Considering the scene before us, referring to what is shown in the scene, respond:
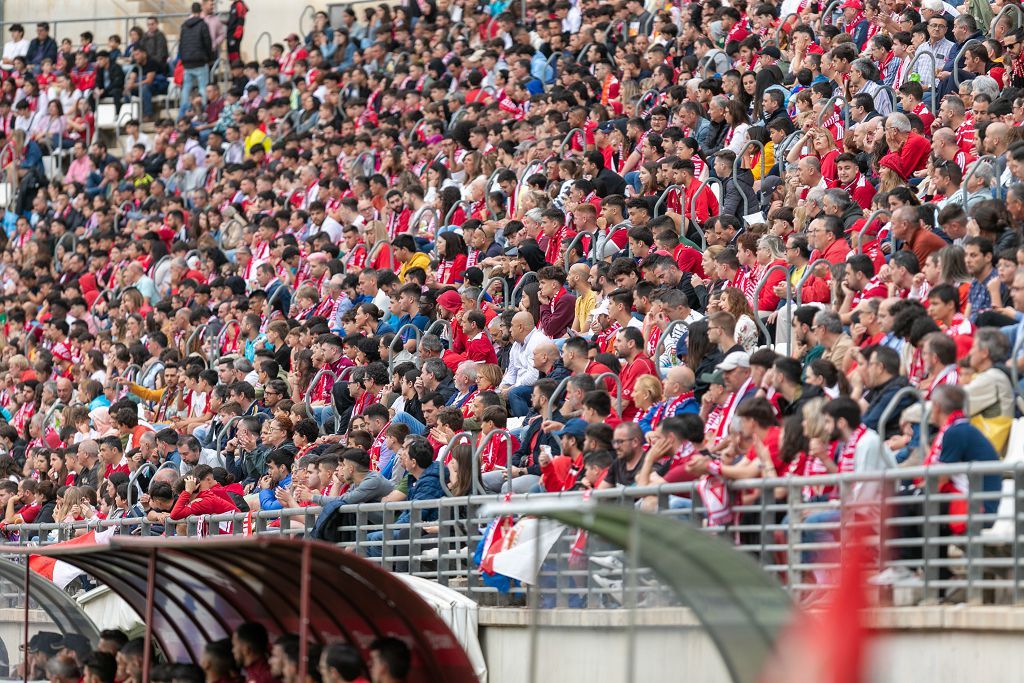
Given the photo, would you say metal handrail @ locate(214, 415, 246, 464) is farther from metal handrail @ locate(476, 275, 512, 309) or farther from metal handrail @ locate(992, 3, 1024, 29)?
metal handrail @ locate(992, 3, 1024, 29)

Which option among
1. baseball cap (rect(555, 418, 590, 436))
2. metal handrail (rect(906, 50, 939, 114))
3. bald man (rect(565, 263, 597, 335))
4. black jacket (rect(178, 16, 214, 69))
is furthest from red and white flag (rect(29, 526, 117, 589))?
black jacket (rect(178, 16, 214, 69))

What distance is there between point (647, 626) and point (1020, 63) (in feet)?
34.2

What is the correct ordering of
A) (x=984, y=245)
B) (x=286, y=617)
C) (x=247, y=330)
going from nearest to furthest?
1. (x=286, y=617)
2. (x=984, y=245)
3. (x=247, y=330)

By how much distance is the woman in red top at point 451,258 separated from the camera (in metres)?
19.6

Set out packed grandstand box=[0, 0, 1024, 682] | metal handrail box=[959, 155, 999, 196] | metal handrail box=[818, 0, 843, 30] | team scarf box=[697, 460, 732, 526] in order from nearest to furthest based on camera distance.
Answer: team scarf box=[697, 460, 732, 526], packed grandstand box=[0, 0, 1024, 682], metal handrail box=[959, 155, 999, 196], metal handrail box=[818, 0, 843, 30]

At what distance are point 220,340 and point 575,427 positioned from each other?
32.1 ft

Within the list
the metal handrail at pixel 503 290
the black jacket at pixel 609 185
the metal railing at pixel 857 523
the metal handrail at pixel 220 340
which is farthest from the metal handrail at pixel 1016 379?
the metal handrail at pixel 220 340

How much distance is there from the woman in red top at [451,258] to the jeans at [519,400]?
3.99m

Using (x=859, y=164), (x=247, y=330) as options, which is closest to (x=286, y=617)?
(x=859, y=164)

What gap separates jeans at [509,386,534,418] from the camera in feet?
51.0

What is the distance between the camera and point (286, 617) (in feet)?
35.2

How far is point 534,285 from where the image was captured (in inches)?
662

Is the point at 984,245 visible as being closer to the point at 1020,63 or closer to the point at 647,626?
the point at 1020,63

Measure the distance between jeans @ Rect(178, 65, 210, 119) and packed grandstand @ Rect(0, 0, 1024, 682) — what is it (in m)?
2.20
